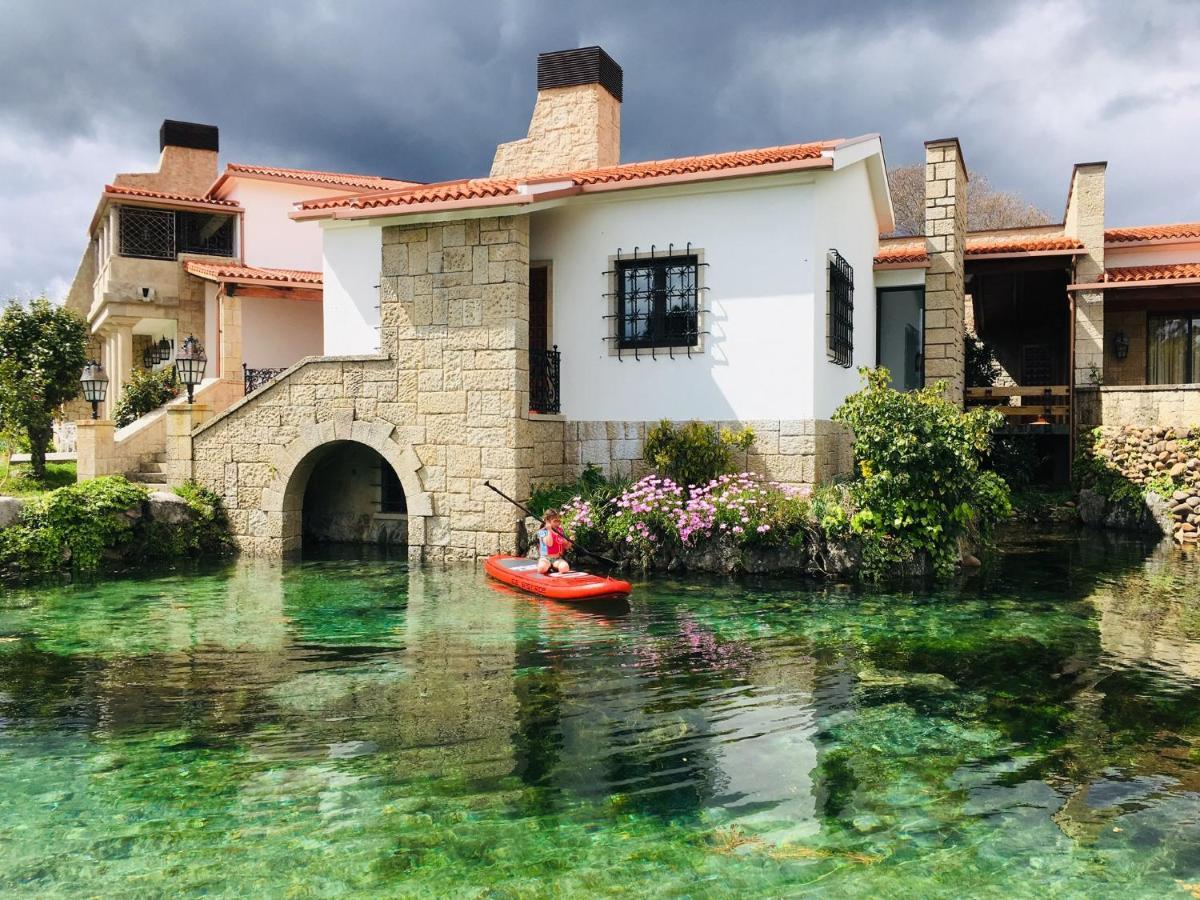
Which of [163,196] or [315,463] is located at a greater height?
[163,196]

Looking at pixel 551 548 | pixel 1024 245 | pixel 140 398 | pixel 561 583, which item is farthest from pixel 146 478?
pixel 1024 245

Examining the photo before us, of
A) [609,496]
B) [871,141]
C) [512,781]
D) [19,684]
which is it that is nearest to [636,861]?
[512,781]

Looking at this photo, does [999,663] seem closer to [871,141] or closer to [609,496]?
[609,496]

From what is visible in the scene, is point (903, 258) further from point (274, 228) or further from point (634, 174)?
point (274, 228)

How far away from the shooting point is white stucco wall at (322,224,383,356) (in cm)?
1650

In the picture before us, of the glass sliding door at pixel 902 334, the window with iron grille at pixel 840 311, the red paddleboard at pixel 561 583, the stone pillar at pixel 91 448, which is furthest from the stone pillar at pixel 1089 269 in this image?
the stone pillar at pixel 91 448

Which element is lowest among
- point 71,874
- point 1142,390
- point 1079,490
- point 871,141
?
point 71,874

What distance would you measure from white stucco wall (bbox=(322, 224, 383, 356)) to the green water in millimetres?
7105

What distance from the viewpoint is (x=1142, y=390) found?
18.2 metres

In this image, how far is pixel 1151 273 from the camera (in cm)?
1989

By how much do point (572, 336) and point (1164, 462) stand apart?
11.0 metres

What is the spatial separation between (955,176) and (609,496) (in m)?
9.46

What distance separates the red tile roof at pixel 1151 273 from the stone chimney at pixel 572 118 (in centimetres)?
1060

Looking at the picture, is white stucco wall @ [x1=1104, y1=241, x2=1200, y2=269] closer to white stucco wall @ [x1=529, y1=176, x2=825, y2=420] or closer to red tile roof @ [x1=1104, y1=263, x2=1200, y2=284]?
red tile roof @ [x1=1104, y1=263, x2=1200, y2=284]
